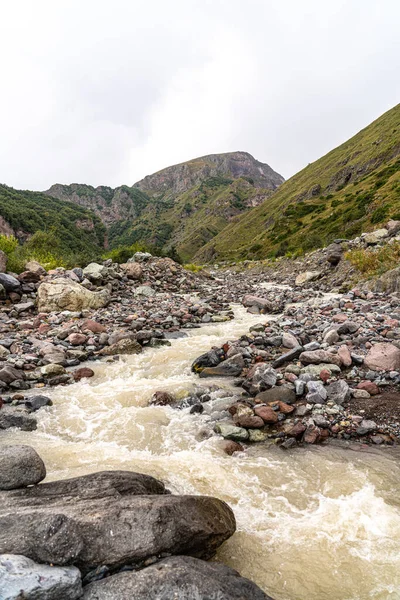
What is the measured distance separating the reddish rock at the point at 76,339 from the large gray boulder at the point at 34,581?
32.0 feet

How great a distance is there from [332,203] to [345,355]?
6872cm

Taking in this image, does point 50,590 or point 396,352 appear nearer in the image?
point 50,590

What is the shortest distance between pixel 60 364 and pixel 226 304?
39.2 feet

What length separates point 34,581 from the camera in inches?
94.7

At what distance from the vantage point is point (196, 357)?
35.4ft

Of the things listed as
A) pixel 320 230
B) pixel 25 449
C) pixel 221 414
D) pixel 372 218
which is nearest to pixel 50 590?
pixel 25 449

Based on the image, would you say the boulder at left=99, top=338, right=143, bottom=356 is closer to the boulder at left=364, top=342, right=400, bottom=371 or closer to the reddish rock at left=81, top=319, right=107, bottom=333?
the reddish rock at left=81, top=319, right=107, bottom=333

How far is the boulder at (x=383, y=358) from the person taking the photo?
25.7 ft

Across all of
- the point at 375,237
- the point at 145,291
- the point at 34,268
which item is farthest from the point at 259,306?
the point at 34,268

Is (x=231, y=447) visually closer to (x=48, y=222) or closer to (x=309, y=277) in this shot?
(x=309, y=277)

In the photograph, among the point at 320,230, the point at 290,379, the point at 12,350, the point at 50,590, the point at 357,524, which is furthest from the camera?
the point at 320,230

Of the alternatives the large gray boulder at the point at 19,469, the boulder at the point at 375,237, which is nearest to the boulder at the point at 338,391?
the large gray boulder at the point at 19,469

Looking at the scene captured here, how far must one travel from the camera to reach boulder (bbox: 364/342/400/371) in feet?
25.7

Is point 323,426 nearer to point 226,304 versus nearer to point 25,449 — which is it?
point 25,449
